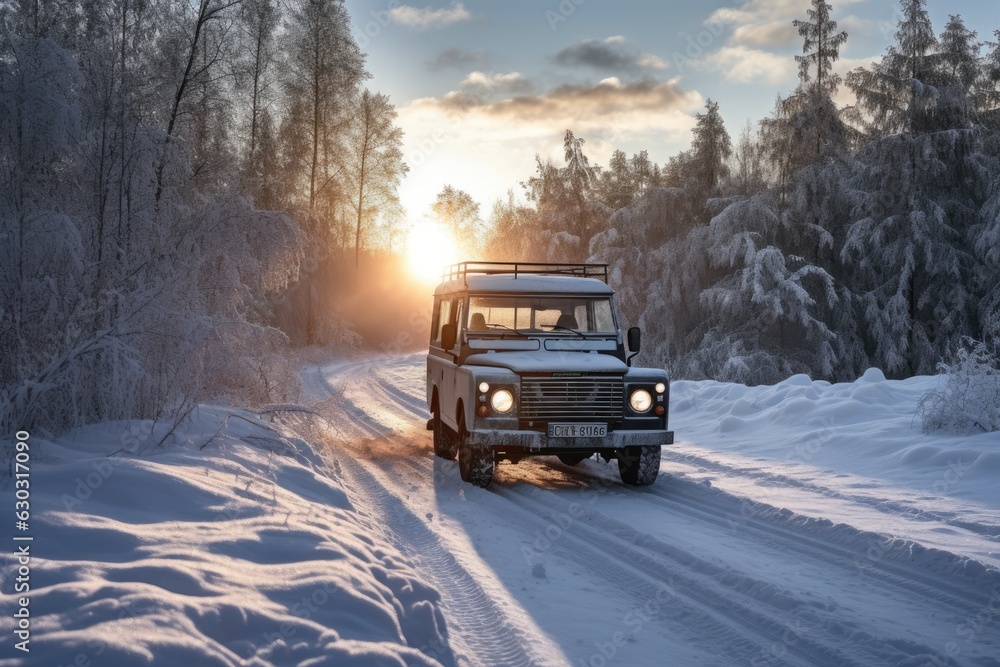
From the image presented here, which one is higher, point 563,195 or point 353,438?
point 563,195

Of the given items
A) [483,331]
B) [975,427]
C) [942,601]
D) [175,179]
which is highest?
[175,179]

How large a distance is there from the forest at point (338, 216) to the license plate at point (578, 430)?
4.11 m

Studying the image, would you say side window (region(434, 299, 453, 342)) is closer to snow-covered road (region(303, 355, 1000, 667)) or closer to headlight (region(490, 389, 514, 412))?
headlight (region(490, 389, 514, 412))

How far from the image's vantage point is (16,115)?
9.04 metres

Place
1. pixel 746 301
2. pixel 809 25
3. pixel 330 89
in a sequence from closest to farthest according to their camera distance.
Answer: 1. pixel 746 301
2. pixel 809 25
3. pixel 330 89

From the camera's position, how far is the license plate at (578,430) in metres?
8.19

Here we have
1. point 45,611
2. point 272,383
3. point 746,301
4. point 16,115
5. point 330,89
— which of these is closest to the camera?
point 45,611

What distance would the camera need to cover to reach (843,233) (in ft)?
80.4

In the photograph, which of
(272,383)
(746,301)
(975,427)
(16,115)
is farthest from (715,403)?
(16,115)

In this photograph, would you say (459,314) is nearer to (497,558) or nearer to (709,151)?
(497,558)

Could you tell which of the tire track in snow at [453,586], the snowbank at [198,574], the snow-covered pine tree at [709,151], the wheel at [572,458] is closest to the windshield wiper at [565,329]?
the wheel at [572,458]

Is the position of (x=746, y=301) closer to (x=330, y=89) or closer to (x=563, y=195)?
(x=563, y=195)

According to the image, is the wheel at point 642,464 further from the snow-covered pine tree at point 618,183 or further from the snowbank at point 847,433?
the snow-covered pine tree at point 618,183

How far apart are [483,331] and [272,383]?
503cm
